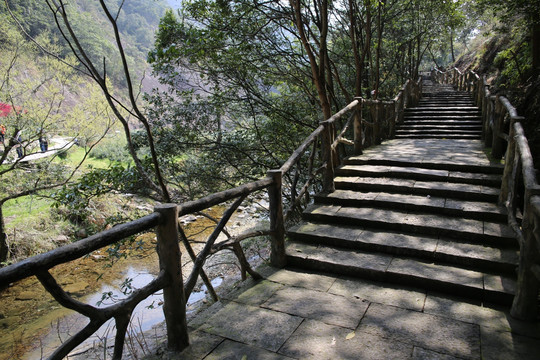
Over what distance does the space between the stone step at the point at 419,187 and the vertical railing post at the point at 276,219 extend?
197cm

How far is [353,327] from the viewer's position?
8.58 feet

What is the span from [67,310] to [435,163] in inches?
356

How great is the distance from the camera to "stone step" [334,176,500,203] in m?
4.45

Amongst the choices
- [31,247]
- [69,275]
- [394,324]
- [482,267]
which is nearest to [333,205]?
[482,267]

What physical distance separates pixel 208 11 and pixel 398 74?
11504 mm

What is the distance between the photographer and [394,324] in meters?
2.64

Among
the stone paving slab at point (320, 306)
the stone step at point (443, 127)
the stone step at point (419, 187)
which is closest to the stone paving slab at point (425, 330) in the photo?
the stone paving slab at point (320, 306)

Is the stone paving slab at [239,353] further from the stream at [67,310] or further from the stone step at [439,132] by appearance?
the stone step at [439,132]

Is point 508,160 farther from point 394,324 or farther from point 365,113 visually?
point 365,113

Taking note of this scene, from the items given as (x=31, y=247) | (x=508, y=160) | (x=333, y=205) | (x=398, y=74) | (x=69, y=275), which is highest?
(x=398, y=74)

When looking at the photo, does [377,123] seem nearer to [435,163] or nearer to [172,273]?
[435,163]

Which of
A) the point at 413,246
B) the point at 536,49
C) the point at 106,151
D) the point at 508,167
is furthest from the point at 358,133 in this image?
the point at 106,151

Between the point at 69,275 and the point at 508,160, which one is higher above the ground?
the point at 508,160

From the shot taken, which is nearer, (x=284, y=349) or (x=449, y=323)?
(x=284, y=349)
